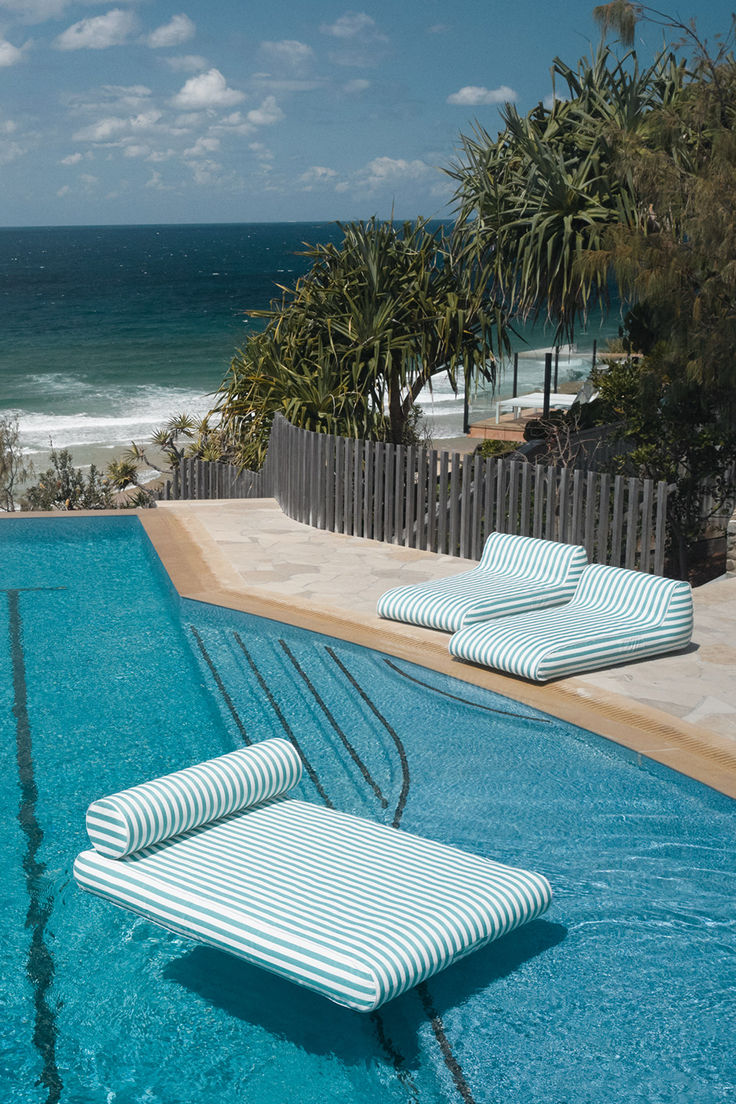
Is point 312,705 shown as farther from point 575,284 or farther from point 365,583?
point 575,284

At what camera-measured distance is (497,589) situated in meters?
8.96

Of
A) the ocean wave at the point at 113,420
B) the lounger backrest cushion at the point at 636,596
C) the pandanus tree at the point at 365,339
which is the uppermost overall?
the pandanus tree at the point at 365,339

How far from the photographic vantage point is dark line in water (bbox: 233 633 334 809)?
6430 mm

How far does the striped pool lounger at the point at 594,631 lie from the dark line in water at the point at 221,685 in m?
1.62

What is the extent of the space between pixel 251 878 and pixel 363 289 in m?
10.9

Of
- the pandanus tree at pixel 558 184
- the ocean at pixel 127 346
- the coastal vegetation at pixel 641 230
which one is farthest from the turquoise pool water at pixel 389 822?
the pandanus tree at pixel 558 184

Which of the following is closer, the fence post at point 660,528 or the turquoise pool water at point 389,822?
the turquoise pool water at point 389,822

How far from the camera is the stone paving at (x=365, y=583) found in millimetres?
7418

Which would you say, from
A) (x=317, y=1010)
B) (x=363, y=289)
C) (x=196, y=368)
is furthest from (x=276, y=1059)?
(x=196, y=368)

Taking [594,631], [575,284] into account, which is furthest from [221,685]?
[575,284]

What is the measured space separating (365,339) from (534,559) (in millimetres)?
5663

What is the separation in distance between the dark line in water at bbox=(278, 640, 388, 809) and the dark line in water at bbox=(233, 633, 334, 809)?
0.27m

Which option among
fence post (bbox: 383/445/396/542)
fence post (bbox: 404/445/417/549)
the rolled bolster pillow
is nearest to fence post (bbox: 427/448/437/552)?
fence post (bbox: 404/445/417/549)

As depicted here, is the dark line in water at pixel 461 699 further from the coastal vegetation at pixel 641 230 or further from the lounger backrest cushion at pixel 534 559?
the coastal vegetation at pixel 641 230
